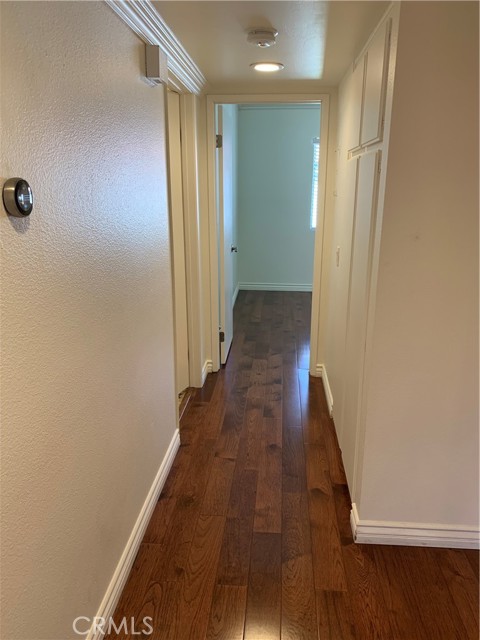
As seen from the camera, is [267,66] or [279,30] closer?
[279,30]

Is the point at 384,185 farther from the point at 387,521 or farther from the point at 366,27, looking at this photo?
the point at 387,521

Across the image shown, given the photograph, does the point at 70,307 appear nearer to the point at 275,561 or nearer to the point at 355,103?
the point at 275,561

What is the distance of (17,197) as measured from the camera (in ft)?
3.18

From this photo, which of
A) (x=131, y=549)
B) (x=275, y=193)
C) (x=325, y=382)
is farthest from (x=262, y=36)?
(x=275, y=193)

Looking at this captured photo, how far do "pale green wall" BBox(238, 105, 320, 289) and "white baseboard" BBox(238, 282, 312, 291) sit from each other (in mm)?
20

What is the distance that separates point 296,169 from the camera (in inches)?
238

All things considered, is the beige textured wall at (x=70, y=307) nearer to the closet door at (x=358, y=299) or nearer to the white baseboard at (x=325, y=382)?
the closet door at (x=358, y=299)

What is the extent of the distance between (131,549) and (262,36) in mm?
2176

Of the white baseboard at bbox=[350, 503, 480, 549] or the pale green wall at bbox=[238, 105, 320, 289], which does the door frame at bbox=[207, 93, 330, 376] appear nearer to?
the white baseboard at bbox=[350, 503, 480, 549]

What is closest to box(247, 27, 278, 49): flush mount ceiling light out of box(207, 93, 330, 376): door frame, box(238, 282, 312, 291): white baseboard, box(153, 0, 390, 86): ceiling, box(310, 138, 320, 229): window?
box(153, 0, 390, 86): ceiling

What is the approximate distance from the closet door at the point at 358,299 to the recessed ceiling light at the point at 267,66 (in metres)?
0.78

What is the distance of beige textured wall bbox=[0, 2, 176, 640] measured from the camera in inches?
40.2

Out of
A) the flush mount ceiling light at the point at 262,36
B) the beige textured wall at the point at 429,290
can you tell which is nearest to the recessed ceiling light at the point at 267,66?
the flush mount ceiling light at the point at 262,36

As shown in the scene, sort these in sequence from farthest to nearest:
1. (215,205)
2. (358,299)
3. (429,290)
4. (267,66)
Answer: (215,205) → (267,66) → (358,299) → (429,290)
